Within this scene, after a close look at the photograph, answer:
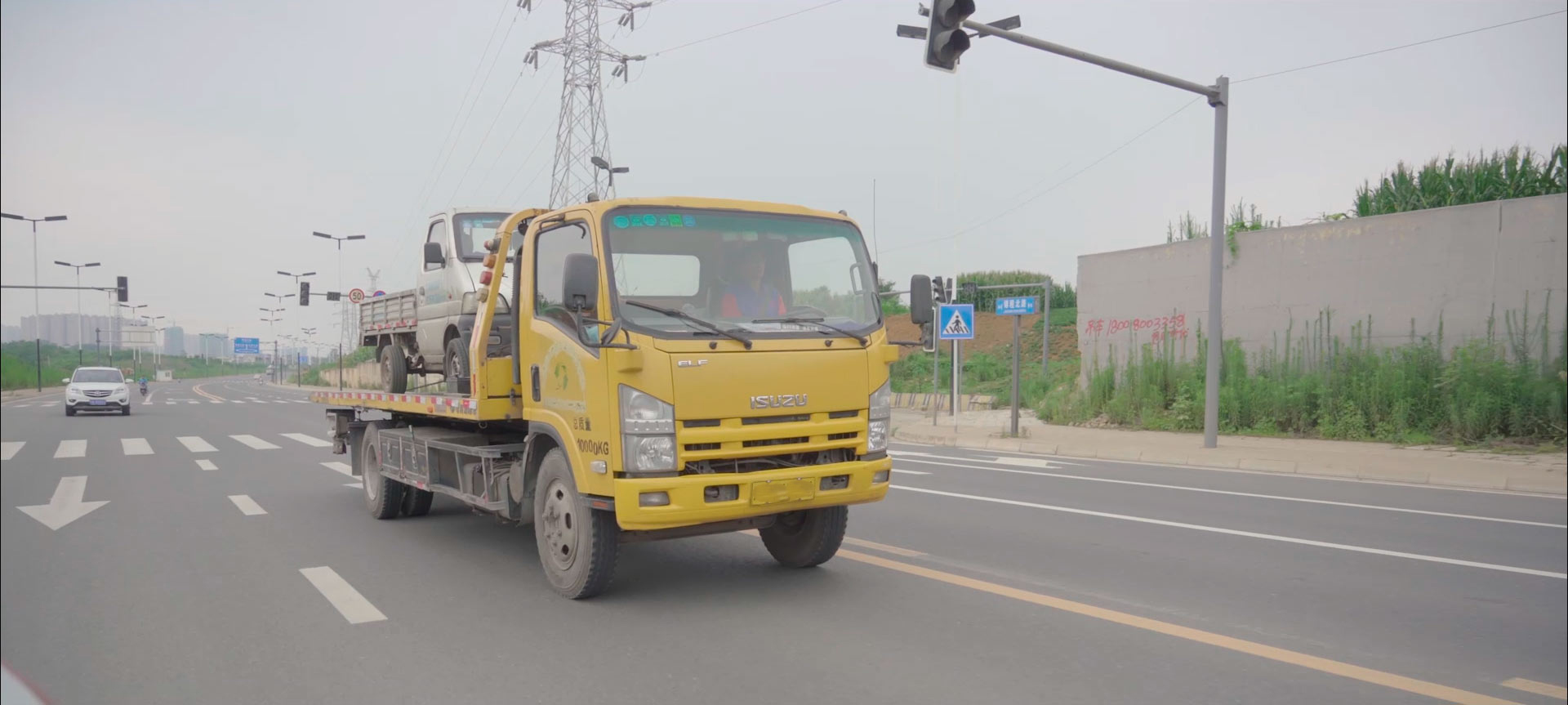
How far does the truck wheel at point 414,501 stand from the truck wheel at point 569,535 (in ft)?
12.5

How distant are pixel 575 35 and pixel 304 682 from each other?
18.9 meters

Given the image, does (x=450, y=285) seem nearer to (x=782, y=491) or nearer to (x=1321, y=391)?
(x=782, y=491)

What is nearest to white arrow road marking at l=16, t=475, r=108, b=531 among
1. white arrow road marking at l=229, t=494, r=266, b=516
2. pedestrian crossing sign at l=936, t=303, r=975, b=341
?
white arrow road marking at l=229, t=494, r=266, b=516

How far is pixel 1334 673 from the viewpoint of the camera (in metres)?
4.73

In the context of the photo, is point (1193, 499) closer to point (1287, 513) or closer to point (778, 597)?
point (1287, 513)

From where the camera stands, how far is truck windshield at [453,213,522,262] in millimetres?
9617

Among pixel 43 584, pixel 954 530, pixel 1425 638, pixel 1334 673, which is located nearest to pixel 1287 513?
pixel 954 530

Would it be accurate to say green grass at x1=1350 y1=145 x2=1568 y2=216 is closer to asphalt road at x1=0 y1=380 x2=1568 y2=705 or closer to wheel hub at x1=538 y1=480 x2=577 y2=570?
asphalt road at x1=0 y1=380 x2=1568 y2=705

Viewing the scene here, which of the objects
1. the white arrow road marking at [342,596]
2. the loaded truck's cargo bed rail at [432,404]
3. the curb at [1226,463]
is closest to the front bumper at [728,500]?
the white arrow road marking at [342,596]

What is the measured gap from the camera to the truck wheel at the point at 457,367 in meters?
8.29

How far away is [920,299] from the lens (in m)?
6.91

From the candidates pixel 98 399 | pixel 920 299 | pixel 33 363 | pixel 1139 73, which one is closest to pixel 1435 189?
pixel 1139 73

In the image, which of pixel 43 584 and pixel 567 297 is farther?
pixel 43 584

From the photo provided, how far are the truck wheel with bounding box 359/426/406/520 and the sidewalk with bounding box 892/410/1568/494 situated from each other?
9.06m
